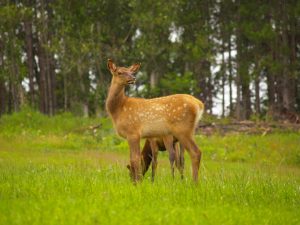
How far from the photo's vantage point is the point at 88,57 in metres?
39.3

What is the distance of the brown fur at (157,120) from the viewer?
487 inches

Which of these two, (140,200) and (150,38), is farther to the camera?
(150,38)

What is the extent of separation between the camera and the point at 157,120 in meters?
12.6

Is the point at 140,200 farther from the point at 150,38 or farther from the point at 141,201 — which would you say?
the point at 150,38

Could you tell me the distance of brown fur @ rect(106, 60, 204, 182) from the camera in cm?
1237

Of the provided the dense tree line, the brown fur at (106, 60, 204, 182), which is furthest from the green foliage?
the brown fur at (106, 60, 204, 182)

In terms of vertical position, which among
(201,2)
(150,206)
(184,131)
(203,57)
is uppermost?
(201,2)

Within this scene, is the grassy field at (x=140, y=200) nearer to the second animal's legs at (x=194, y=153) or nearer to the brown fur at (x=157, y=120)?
the second animal's legs at (x=194, y=153)

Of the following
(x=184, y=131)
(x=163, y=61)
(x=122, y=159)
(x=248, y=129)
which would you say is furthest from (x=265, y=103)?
(x=184, y=131)

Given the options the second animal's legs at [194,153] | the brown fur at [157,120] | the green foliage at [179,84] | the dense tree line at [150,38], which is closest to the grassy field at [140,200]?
the second animal's legs at [194,153]

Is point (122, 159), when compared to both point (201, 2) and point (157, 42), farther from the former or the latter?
point (201, 2)

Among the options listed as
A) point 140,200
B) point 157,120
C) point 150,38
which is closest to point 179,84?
point 150,38

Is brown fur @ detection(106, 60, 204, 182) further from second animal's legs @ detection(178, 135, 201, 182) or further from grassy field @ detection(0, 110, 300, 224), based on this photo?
grassy field @ detection(0, 110, 300, 224)

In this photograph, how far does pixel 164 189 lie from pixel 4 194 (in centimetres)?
246
